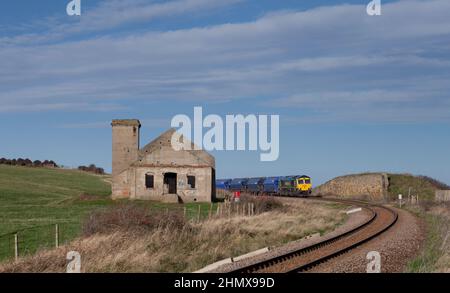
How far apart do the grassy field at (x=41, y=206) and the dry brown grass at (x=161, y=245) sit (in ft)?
11.6

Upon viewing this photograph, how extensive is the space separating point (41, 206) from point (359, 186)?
3696cm

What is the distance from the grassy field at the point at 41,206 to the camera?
25094 mm

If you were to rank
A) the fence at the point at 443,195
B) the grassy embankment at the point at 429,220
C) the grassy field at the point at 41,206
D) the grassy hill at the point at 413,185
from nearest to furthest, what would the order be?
the grassy embankment at the point at 429,220, the grassy field at the point at 41,206, the fence at the point at 443,195, the grassy hill at the point at 413,185

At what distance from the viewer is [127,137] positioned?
60406 millimetres

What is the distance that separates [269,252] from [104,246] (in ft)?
17.0

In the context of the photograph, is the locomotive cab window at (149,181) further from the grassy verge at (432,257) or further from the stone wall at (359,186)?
the grassy verge at (432,257)

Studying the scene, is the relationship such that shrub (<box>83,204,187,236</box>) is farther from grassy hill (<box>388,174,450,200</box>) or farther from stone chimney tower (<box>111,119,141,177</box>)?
grassy hill (<box>388,174,450,200</box>)

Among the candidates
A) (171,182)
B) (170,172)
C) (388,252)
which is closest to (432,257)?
(388,252)

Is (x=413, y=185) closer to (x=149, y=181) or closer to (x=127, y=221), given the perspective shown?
(x=149, y=181)

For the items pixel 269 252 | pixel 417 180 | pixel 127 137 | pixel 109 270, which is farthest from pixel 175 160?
pixel 109 270

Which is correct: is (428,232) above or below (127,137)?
below

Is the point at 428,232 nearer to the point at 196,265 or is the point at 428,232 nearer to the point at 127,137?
the point at 196,265

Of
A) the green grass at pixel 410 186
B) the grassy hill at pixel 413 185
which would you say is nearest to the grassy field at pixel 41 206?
the green grass at pixel 410 186

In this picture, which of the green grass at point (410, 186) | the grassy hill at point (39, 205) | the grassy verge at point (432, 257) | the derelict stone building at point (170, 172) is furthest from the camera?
the green grass at point (410, 186)
